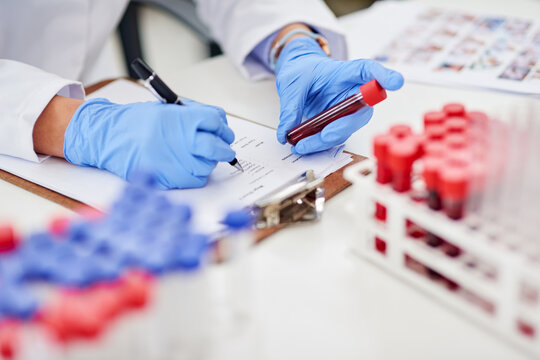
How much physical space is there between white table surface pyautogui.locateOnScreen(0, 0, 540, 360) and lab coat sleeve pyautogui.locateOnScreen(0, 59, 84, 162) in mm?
96

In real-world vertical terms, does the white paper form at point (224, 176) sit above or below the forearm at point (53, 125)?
below

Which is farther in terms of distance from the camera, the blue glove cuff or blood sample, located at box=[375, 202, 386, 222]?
the blue glove cuff

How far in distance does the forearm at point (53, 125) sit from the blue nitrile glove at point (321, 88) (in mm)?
370

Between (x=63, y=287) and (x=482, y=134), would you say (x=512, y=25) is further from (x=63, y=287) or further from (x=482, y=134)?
(x=63, y=287)

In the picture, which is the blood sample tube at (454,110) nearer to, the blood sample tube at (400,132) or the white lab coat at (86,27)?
the blood sample tube at (400,132)

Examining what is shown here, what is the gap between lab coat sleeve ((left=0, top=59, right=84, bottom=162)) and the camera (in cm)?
94

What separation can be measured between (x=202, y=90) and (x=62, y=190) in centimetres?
46

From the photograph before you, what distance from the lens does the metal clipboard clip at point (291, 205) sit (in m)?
0.75

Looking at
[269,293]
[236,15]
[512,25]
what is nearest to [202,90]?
[236,15]

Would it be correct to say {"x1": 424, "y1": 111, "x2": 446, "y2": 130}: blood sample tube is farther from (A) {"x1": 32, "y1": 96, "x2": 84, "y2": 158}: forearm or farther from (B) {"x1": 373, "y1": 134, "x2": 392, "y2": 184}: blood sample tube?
(A) {"x1": 32, "y1": 96, "x2": 84, "y2": 158}: forearm

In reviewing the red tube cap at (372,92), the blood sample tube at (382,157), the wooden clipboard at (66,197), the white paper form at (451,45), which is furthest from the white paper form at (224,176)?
the white paper form at (451,45)

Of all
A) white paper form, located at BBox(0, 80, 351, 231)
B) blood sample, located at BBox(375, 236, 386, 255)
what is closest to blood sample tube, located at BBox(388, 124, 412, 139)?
blood sample, located at BBox(375, 236, 386, 255)

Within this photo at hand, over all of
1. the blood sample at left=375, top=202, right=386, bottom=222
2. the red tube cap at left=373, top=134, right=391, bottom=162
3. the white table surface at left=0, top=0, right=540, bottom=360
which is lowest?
the white table surface at left=0, top=0, right=540, bottom=360

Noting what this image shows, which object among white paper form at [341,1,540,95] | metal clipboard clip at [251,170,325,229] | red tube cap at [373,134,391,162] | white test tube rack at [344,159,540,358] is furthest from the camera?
white paper form at [341,1,540,95]
